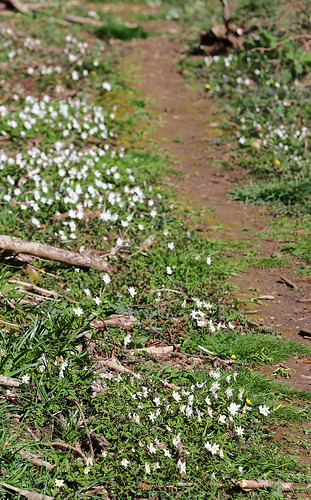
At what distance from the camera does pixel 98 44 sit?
36.1 feet

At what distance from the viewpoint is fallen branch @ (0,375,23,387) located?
346cm

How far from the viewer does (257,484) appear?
3236 mm

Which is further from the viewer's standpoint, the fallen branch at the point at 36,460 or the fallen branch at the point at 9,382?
the fallen branch at the point at 9,382

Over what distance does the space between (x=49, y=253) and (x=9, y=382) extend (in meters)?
1.58

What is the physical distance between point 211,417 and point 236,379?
18.1 inches

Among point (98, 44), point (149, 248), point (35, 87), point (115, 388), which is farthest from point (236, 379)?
point (98, 44)

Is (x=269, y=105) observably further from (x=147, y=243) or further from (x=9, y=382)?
(x=9, y=382)

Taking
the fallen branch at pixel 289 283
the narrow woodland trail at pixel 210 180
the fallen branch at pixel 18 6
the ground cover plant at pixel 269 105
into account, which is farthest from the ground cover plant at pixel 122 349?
the fallen branch at pixel 18 6

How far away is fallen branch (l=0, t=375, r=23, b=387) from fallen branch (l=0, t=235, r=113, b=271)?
127cm

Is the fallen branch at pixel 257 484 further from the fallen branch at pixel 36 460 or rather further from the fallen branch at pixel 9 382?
the fallen branch at pixel 9 382

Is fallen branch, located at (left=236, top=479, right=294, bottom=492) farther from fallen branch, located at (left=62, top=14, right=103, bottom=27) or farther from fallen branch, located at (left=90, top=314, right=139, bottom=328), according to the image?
fallen branch, located at (left=62, top=14, right=103, bottom=27)

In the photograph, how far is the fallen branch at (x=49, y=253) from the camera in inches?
177

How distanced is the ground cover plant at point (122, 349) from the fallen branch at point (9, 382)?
0.04ft

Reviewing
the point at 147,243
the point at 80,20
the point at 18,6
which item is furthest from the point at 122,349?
the point at 18,6
